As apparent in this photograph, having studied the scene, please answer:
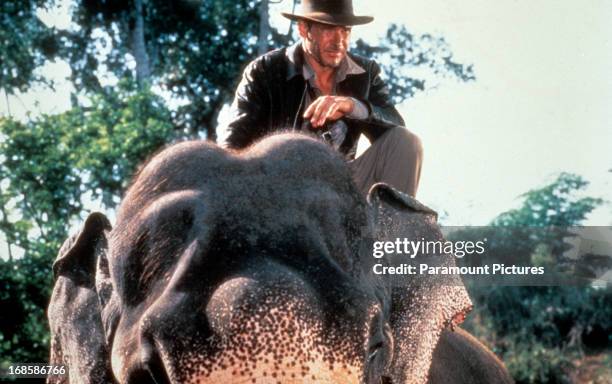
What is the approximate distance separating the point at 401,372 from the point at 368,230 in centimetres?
37

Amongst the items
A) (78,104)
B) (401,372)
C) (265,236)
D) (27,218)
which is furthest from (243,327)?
(78,104)

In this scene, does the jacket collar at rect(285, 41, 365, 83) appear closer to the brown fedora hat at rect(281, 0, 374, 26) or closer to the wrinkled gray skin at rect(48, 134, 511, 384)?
the brown fedora hat at rect(281, 0, 374, 26)

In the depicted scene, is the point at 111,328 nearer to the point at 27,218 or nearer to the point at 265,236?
the point at 265,236

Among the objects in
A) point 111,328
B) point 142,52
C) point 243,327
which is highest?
point 243,327

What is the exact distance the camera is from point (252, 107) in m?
3.37

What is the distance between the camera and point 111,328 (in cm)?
217

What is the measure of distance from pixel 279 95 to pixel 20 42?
12.6 metres

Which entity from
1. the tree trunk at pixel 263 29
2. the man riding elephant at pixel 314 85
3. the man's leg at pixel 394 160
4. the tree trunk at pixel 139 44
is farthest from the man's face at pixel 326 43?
the tree trunk at pixel 139 44

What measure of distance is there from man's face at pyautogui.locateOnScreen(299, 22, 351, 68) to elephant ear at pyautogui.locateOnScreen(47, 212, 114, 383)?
1101 mm

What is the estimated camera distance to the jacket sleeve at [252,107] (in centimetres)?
329

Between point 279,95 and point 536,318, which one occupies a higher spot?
point 279,95

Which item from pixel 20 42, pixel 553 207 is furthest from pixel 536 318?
pixel 20 42

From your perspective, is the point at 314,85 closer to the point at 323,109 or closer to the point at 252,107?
the point at 252,107

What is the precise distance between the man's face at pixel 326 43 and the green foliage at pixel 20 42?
11.9 m
